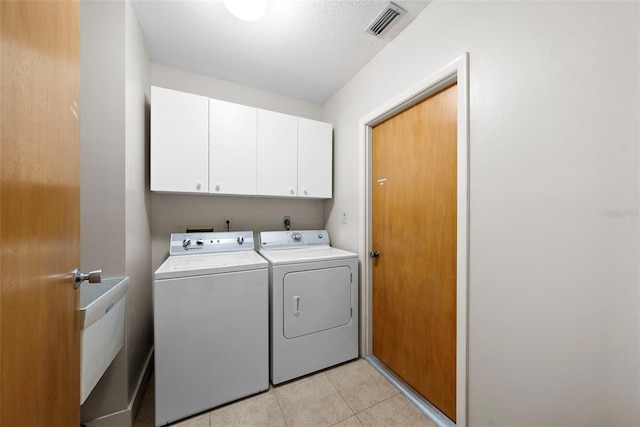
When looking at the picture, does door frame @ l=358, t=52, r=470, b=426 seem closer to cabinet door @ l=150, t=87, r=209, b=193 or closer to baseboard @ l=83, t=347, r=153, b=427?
cabinet door @ l=150, t=87, r=209, b=193

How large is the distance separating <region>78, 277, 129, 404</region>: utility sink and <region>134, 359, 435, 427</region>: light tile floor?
621 mm

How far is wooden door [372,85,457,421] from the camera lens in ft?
4.40

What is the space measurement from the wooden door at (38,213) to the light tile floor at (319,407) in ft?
2.99

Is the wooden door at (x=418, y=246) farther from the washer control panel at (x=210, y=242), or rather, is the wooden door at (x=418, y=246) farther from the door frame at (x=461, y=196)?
the washer control panel at (x=210, y=242)

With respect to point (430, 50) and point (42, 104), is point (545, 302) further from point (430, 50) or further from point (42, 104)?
point (42, 104)

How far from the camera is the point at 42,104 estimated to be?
56 centimetres

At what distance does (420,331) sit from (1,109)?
1.94 metres

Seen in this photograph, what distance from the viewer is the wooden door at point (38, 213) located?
0.43m

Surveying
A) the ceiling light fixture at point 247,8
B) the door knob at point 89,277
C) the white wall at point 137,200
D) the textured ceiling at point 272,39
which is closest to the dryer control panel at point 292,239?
the white wall at point 137,200

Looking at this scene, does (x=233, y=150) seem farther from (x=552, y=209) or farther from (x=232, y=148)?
(x=552, y=209)

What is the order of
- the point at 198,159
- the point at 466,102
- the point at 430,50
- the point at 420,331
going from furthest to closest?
the point at 198,159 < the point at 420,331 < the point at 430,50 < the point at 466,102

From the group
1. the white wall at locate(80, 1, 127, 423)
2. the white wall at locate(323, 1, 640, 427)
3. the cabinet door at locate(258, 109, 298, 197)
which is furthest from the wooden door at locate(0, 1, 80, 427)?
the white wall at locate(323, 1, 640, 427)

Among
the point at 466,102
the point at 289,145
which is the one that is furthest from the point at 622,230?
the point at 289,145

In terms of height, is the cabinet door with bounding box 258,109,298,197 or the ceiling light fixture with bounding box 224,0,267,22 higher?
the ceiling light fixture with bounding box 224,0,267,22
